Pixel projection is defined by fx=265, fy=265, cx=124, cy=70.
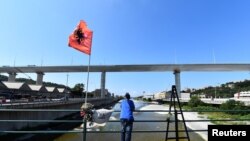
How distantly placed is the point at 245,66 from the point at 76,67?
67.1m

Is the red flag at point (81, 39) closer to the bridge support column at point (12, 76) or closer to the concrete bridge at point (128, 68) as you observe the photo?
the concrete bridge at point (128, 68)

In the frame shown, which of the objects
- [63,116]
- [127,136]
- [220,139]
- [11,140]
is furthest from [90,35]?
[63,116]

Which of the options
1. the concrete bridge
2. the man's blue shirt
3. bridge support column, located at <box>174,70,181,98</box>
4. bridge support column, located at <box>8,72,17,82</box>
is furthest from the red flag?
bridge support column, located at <box>8,72,17,82</box>

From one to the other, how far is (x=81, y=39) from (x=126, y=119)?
97.1 inches

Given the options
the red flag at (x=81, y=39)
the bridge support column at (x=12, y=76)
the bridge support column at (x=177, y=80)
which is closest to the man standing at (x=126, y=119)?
the red flag at (x=81, y=39)

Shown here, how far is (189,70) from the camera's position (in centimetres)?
11494

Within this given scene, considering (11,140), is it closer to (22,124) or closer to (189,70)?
(22,124)

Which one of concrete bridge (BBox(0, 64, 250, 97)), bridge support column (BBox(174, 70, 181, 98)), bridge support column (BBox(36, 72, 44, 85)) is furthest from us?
bridge support column (BBox(36, 72, 44, 85))

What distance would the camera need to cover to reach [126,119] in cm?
694

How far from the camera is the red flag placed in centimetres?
712

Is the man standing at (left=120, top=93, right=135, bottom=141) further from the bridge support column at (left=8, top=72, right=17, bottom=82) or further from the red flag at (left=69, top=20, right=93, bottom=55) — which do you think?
the bridge support column at (left=8, top=72, right=17, bottom=82)

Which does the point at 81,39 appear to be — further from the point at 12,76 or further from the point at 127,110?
the point at 12,76

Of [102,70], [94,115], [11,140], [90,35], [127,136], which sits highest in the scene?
[102,70]

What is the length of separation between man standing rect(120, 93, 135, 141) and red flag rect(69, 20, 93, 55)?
170cm
